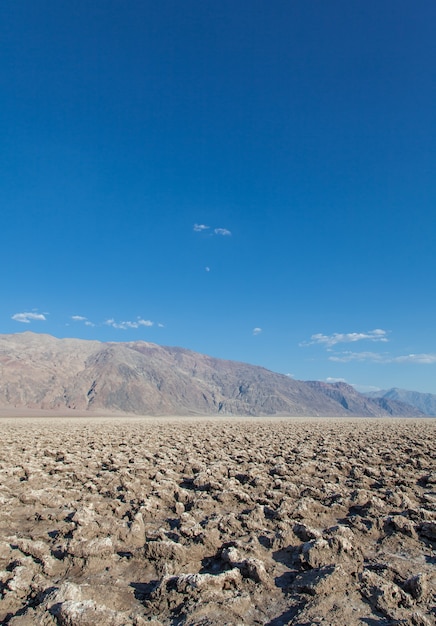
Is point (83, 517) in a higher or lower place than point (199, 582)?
lower

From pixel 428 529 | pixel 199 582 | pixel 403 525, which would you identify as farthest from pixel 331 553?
pixel 428 529

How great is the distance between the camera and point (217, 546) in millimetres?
3982

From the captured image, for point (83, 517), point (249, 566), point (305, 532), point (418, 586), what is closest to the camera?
point (418, 586)

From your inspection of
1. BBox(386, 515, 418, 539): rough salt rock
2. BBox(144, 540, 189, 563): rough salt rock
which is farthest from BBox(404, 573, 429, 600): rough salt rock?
BBox(144, 540, 189, 563): rough salt rock

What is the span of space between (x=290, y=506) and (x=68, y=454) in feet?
22.4

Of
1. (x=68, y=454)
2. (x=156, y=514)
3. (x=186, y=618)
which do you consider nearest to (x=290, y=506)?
(x=156, y=514)

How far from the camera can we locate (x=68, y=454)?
980 centimetres

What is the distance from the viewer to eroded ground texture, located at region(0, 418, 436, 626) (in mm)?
2744

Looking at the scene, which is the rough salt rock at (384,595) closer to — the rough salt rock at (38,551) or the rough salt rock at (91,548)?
the rough salt rock at (91,548)

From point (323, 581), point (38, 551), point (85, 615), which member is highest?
point (323, 581)

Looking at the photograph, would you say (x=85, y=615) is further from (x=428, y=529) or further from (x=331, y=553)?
(x=428, y=529)

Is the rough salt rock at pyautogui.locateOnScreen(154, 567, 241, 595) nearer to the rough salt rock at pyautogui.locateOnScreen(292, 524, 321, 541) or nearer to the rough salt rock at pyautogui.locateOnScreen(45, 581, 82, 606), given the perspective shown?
the rough salt rock at pyautogui.locateOnScreen(45, 581, 82, 606)

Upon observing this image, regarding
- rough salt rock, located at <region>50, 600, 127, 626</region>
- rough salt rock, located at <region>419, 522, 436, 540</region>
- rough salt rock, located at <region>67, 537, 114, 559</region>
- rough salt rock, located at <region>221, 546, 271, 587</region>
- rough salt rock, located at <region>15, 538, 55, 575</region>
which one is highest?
rough salt rock, located at <region>419, 522, 436, 540</region>

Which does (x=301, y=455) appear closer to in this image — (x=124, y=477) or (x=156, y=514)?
(x=124, y=477)
